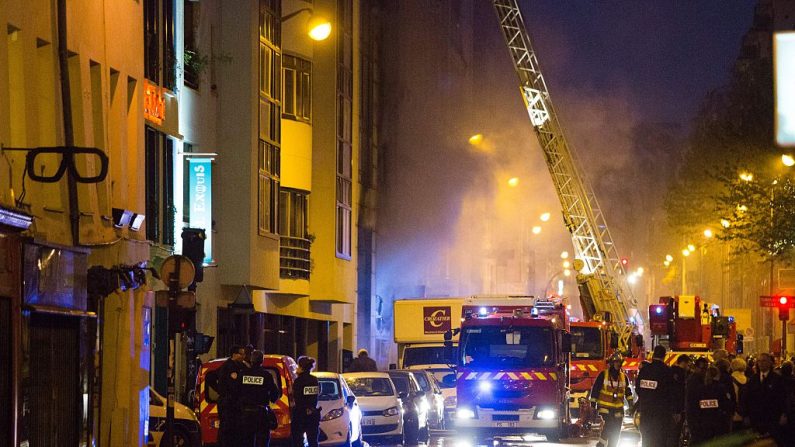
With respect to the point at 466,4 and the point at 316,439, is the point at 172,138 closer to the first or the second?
the point at 316,439

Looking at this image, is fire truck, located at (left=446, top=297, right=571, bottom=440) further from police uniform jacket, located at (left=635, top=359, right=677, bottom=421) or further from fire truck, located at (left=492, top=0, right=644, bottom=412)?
fire truck, located at (left=492, top=0, right=644, bottom=412)

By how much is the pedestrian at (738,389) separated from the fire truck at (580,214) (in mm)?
18619

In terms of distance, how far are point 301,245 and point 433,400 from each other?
865 centimetres

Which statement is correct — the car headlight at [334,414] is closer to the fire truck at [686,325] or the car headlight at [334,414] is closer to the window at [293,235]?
the window at [293,235]

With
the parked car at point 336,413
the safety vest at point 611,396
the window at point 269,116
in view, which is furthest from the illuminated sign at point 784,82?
the window at point 269,116

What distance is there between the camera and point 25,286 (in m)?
10.8

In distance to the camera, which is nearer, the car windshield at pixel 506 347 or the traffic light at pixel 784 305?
the car windshield at pixel 506 347

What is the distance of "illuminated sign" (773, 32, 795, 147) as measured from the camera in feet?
31.7

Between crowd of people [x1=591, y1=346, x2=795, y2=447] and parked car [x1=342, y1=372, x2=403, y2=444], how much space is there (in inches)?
295

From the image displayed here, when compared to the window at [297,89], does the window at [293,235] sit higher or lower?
lower

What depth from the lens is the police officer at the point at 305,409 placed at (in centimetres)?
1967

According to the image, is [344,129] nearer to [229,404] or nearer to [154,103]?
[154,103]

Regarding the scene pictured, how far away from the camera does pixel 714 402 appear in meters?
18.1

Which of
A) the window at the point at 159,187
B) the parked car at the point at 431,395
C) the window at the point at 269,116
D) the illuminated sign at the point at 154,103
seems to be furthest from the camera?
the window at the point at 269,116
